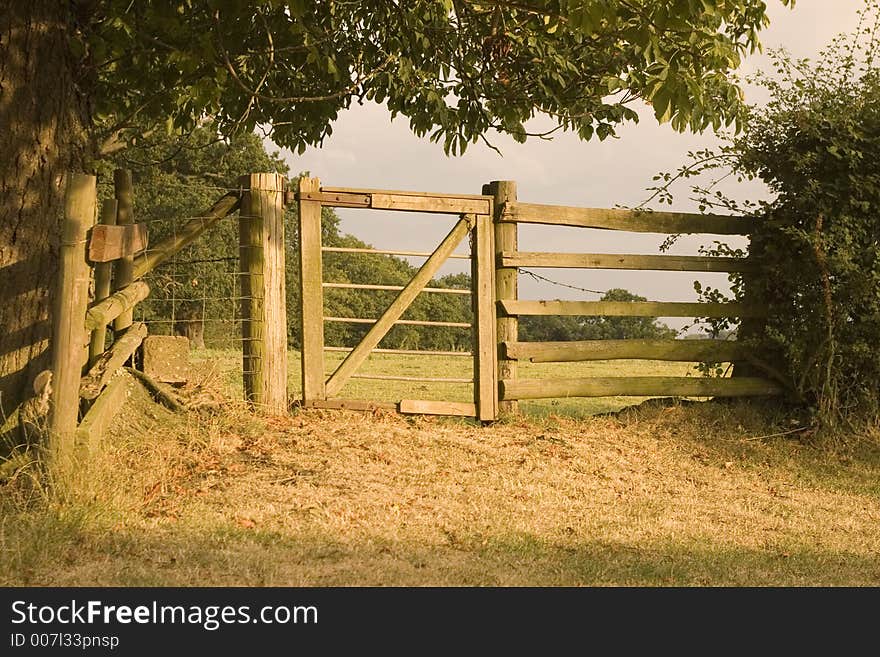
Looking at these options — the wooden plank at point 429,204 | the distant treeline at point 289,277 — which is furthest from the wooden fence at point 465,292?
the distant treeline at point 289,277

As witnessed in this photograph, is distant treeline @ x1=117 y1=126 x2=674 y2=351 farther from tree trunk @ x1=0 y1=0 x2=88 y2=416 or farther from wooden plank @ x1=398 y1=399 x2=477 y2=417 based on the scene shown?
tree trunk @ x1=0 y1=0 x2=88 y2=416

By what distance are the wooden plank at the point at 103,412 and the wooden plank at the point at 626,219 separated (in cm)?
432

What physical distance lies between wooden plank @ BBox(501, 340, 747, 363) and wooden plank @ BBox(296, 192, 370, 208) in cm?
202

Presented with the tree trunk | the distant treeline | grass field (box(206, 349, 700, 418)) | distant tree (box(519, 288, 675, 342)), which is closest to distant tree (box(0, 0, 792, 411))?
the tree trunk

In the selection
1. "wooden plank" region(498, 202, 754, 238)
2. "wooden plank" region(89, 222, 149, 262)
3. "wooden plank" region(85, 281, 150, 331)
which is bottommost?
"wooden plank" region(85, 281, 150, 331)

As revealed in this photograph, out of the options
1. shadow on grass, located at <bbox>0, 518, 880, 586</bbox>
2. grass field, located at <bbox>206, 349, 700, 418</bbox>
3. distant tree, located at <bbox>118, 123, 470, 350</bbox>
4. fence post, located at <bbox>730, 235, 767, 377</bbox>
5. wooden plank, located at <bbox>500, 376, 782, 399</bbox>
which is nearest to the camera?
shadow on grass, located at <bbox>0, 518, 880, 586</bbox>

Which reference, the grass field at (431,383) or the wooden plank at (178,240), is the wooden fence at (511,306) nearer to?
the grass field at (431,383)

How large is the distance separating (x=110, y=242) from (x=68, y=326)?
1.89 feet

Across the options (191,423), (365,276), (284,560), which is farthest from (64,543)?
(365,276)

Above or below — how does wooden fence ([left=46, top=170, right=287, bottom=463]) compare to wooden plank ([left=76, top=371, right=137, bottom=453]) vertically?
above

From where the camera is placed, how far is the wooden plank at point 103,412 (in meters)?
5.96

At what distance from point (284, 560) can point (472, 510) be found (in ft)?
5.55

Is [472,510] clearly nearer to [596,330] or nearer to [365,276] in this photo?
[596,330]

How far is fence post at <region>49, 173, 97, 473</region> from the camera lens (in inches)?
226
